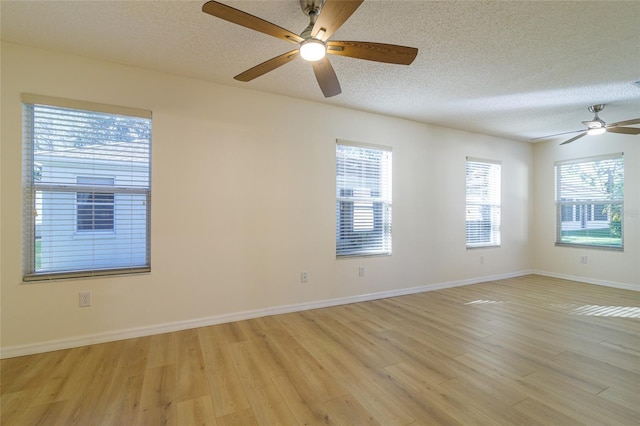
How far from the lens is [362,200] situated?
3980 mm

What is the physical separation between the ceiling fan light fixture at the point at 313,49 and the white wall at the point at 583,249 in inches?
222

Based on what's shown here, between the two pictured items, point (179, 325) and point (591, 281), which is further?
point (591, 281)

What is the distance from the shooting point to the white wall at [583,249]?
177 inches

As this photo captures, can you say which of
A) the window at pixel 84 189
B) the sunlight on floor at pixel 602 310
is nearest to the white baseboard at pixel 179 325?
the window at pixel 84 189

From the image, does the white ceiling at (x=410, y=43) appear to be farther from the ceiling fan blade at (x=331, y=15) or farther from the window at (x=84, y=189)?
the window at (x=84, y=189)

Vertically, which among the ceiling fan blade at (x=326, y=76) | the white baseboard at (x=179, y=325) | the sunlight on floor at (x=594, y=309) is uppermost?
the ceiling fan blade at (x=326, y=76)

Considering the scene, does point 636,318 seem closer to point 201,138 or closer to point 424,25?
point 424,25

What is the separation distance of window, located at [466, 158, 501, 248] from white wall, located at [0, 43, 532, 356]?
0.91 meters

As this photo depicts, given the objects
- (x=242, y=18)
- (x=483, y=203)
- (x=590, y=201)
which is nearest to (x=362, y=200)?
(x=483, y=203)

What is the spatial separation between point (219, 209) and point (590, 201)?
6.22 metres

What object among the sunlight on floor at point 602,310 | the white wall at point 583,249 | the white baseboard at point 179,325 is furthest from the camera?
the white wall at point 583,249

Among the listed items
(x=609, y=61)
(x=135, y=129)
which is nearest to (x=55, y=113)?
(x=135, y=129)

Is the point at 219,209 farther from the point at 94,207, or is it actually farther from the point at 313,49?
the point at 313,49

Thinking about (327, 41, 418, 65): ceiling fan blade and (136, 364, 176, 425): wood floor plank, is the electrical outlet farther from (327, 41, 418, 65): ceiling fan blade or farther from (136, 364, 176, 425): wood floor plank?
(327, 41, 418, 65): ceiling fan blade
